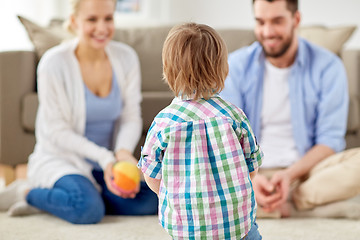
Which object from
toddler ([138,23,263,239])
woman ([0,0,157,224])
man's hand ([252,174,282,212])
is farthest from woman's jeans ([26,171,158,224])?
toddler ([138,23,263,239])

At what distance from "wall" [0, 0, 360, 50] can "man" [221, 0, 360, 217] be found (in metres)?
1.98

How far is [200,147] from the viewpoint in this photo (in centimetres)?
117

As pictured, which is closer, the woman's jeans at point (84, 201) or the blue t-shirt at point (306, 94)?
the woman's jeans at point (84, 201)

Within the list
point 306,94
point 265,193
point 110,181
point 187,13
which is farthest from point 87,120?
point 187,13

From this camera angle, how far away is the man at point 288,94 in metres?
2.12

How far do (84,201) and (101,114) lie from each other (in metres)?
0.38

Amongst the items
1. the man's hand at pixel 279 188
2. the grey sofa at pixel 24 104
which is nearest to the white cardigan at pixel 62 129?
the grey sofa at pixel 24 104

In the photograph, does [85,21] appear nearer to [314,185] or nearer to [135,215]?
[135,215]

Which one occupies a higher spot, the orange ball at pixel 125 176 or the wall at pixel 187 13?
the wall at pixel 187 13

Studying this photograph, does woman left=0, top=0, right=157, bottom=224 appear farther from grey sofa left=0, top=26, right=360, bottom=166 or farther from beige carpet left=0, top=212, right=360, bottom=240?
grey sofa left=0, top=26, right=360, bottom=166

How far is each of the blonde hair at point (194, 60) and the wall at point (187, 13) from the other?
9.70ft

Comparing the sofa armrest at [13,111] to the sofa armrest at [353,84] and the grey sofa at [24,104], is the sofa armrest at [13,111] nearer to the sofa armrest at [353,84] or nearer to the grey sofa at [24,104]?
the grey sofa at [24,104]

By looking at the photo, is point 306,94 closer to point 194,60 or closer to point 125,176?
point 125,176

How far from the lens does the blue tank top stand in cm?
210
